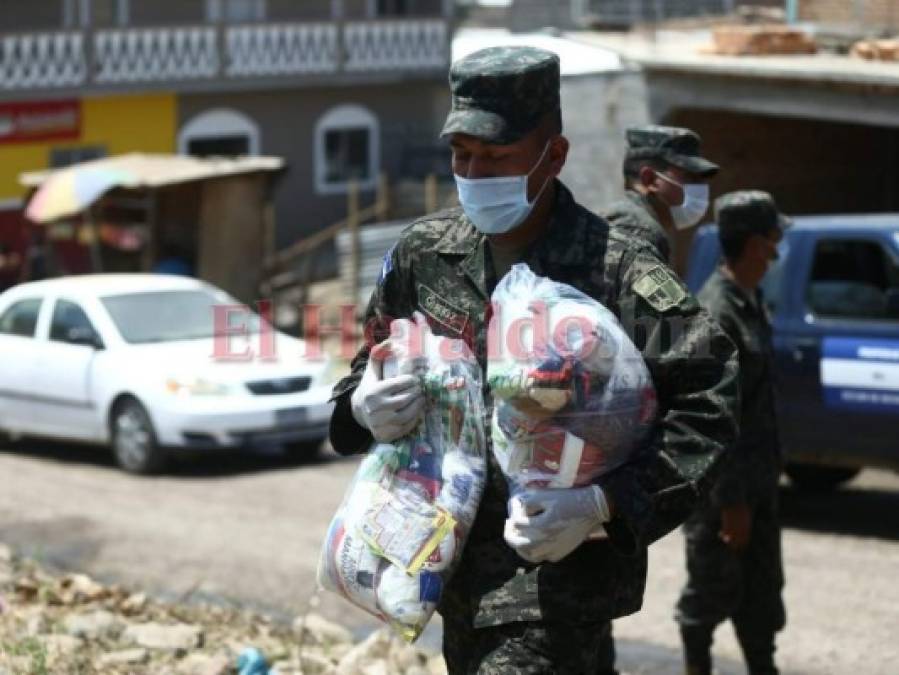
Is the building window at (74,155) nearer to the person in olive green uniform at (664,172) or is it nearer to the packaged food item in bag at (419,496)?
the person in olive green uniform at (664,172)

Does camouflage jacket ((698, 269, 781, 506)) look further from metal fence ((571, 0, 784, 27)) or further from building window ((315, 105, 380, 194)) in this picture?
building window ((315, 105, 380, 194))

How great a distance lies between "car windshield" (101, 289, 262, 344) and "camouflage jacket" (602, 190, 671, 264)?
8157 mm

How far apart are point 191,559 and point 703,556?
4363 millimetres

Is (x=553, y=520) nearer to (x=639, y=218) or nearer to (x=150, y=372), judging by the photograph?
(x=639, y=218)

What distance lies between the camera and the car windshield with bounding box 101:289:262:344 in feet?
45.3

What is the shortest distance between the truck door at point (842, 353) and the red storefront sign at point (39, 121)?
61.8 ft

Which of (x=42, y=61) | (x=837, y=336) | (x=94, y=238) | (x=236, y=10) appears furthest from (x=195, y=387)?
(x=236, y=10)

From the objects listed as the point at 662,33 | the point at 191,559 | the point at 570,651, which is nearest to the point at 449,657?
the point at 570,651

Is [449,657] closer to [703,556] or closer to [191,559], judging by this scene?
[703,556]

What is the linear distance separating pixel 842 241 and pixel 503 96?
6991 millimetres

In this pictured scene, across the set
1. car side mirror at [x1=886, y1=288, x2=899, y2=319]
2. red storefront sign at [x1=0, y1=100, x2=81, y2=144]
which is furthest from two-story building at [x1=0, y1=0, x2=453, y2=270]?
car side mirror at [x1=886, y1=288, x2=899, y2=319]

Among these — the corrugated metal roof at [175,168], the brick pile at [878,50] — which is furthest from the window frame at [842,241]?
the corrugated metal roof at [175,168]

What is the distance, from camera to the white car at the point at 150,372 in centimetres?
1318

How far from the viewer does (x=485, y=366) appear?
3691 mm
